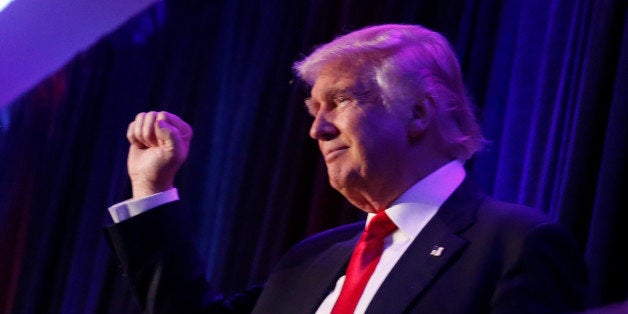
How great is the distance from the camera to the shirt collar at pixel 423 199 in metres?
1.38

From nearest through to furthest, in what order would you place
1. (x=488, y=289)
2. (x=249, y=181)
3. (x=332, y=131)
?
(x=488, y=289), (x=332, y=131), (x=249, y=181)

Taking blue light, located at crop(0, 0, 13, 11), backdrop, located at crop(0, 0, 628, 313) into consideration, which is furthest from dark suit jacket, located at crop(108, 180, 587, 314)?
blue light, located at crop(0, 0, 13, 11)

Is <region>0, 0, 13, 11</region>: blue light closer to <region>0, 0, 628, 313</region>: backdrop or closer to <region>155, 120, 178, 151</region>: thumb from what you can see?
<region>0, 0, 628, 313</region>: backdrop

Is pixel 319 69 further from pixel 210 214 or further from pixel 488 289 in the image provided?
pixel 210 214

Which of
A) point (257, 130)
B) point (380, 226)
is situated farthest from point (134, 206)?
point (257, 130)

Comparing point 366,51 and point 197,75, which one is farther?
point 197,75

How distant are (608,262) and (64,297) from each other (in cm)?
212

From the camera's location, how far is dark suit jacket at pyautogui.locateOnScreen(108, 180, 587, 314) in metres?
1.17

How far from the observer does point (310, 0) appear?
262cm

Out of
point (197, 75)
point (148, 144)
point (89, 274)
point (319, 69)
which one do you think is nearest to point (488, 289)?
point (319, 69)

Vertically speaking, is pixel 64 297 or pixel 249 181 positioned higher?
pixel 249 181

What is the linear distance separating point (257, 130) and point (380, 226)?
127 centimetres

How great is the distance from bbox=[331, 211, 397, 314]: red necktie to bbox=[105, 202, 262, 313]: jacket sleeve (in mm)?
255

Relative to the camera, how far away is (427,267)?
126cm
